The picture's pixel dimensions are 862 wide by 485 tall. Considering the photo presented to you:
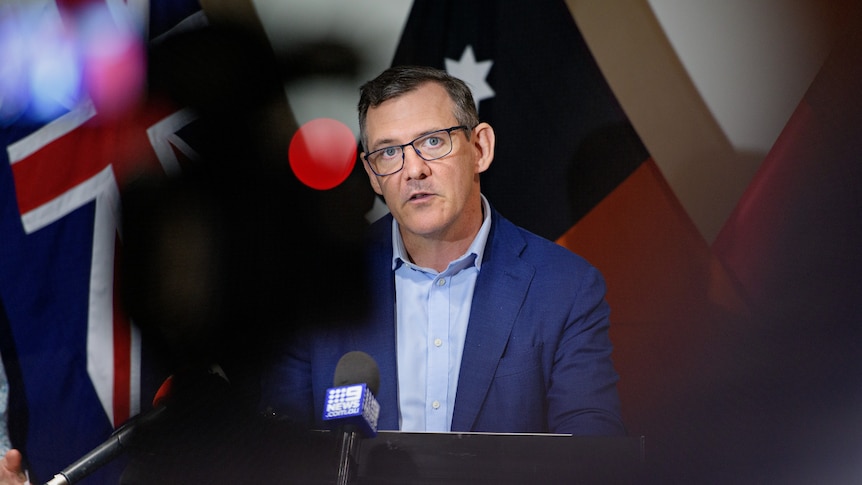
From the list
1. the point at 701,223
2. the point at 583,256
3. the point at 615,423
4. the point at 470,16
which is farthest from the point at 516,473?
the point at 470,16

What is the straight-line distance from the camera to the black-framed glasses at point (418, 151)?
7.18ft

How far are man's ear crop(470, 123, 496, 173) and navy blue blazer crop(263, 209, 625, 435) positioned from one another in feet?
0.53

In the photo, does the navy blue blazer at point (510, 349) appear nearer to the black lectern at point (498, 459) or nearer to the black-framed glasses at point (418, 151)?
the black-framed glasses at point (418, 151)

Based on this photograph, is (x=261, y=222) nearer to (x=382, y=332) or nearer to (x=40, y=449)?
(x=382, y=332)

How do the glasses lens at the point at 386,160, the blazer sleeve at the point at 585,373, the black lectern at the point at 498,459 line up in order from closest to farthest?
1. the black lectern at the point at 498,459
2. the blazer sleeve at the point at 585,373
3. the glasses lens at the point at 386,160

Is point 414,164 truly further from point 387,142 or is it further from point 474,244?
point 474,244

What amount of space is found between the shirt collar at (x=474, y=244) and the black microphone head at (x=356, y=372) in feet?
2.46

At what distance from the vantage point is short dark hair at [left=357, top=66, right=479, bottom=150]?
226 centimetres

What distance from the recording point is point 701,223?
2303 mm

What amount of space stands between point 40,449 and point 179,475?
154cm

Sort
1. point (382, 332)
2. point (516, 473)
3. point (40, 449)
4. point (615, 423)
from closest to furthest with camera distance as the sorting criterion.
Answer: point (516, 473)
point (615, 423)
point (382, 332)
point (40, 449)

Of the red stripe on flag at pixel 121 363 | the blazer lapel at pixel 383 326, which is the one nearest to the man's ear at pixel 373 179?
the blazer lapel at pixel 383 326

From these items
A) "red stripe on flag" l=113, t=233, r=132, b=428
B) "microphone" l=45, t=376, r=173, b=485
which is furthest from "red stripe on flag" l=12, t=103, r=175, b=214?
"microphone" l=45, t=376, r=173, b=485

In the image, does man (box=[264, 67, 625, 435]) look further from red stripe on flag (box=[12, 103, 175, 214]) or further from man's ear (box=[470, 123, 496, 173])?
red stripe on flag (box=[12, 103, 175, 214])
